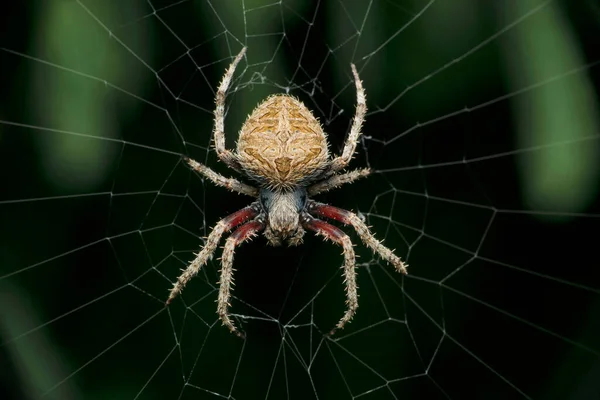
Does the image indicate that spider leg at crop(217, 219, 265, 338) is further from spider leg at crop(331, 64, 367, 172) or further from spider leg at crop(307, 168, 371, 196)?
spider leg at crop(331, 64, 367, 172)

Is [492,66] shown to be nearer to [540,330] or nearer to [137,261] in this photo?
[540,330]

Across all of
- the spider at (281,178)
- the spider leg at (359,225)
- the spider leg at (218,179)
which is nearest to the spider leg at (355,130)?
the spider at (281,178)

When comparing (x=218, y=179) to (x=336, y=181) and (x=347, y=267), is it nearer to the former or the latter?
(x=336, y=181)

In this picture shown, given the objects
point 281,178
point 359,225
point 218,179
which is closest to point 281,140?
point 281,178

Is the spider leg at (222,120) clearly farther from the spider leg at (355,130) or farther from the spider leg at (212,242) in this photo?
the spider leg at (355,130)

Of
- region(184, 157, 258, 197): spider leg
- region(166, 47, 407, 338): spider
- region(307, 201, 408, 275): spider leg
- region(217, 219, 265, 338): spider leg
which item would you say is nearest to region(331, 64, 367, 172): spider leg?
region(166, 47, 407, 338): spider

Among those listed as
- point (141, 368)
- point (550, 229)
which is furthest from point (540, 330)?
point (141, 368)
